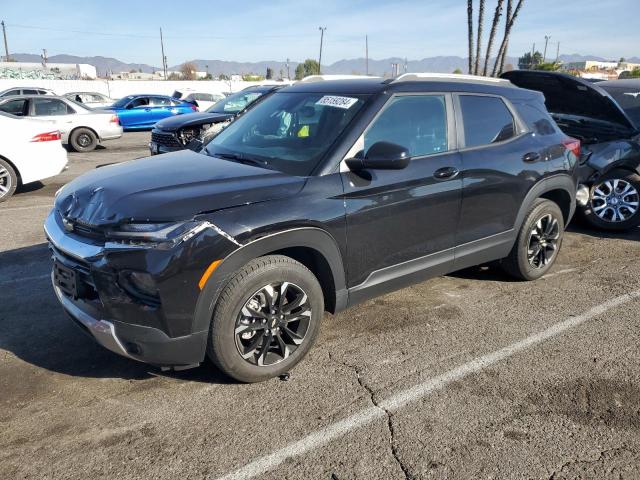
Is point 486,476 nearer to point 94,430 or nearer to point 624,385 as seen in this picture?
point 624,385

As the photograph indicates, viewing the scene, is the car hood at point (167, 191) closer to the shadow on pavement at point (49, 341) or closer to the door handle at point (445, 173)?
the shadow on pavement at point (49, 341)

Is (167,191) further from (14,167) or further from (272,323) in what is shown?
(14,167)

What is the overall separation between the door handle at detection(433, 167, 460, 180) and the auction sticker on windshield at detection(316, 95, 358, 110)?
2.61 feet

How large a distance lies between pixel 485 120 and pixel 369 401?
2.53 metres

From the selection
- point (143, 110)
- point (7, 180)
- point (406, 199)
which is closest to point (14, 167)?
point (7, 180)

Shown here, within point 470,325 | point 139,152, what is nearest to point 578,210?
point 470,325

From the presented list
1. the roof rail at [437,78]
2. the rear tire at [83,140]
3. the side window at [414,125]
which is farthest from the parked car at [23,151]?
the side window at [414,125]

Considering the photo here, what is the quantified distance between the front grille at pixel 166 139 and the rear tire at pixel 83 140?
19.6 ft

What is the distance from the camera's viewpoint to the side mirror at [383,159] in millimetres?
→ 3332

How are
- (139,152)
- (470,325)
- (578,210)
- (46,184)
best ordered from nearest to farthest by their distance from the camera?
(470,325), (578,210), (46,184), (139,152)

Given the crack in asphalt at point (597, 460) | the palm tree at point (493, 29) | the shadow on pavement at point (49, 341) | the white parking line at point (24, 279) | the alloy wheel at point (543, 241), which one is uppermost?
the palm tree at point (493, 29)

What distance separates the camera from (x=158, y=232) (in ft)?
9.18

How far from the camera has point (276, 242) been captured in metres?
3.10

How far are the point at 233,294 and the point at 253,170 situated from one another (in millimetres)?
898
